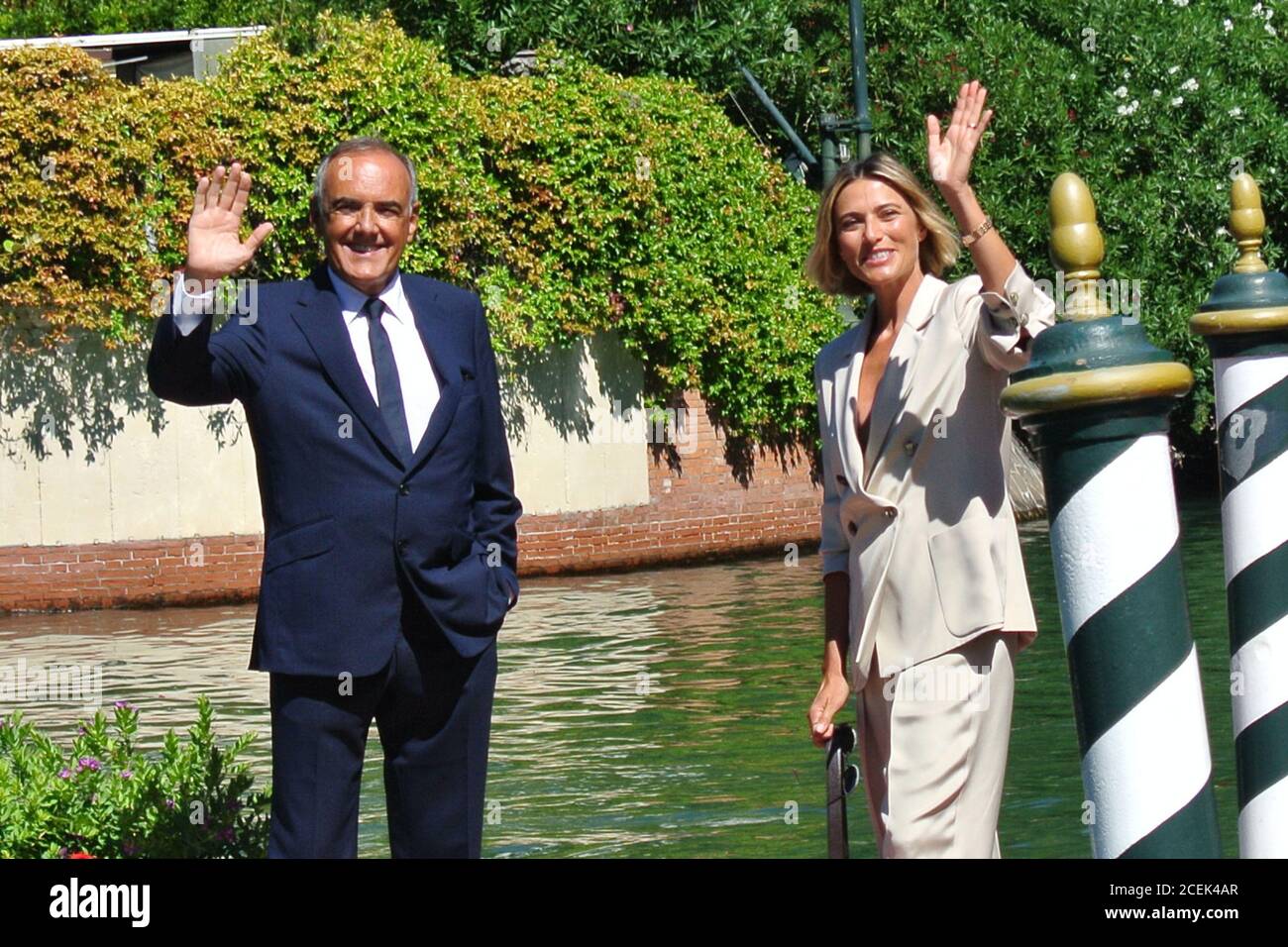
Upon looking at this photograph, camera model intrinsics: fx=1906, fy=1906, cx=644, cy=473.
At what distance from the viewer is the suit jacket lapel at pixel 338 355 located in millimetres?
4504

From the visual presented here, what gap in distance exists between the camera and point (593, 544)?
18.6 metres

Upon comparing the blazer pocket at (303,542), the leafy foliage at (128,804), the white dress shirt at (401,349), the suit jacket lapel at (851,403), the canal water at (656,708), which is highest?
the white dress shirt at (401,349)

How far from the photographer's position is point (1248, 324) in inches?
189

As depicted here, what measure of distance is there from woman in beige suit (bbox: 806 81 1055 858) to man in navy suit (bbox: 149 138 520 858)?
93 centimetres

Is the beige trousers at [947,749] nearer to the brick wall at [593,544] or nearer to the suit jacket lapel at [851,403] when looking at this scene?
the suit jacket lapel at [851,403]

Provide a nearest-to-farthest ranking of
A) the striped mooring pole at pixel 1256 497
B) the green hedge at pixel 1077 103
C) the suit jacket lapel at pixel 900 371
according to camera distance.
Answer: the suit jacket lapel at pixel 900 371
the striped mooring pole at pixel 1256 497
the green hedge at pixel 1077 103

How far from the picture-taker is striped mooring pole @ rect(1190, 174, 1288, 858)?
4.79 m

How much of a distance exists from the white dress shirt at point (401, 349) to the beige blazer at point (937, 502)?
1064 millimetres

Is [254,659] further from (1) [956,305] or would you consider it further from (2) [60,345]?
(2) [60,345]

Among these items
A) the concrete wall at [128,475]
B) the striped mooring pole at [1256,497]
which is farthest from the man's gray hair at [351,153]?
the concrete wall at [128,475]

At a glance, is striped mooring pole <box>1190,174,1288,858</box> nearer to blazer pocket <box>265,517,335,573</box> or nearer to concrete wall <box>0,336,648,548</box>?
blazer pocket <box>265,517,335,573</box>

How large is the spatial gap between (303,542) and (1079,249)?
6.40ft

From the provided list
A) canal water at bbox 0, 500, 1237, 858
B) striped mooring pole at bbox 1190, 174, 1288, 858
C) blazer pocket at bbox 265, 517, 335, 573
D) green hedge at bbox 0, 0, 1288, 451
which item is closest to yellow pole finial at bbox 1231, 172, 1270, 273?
striped mooring pole at bbox 1190, 174, 1288, 858
